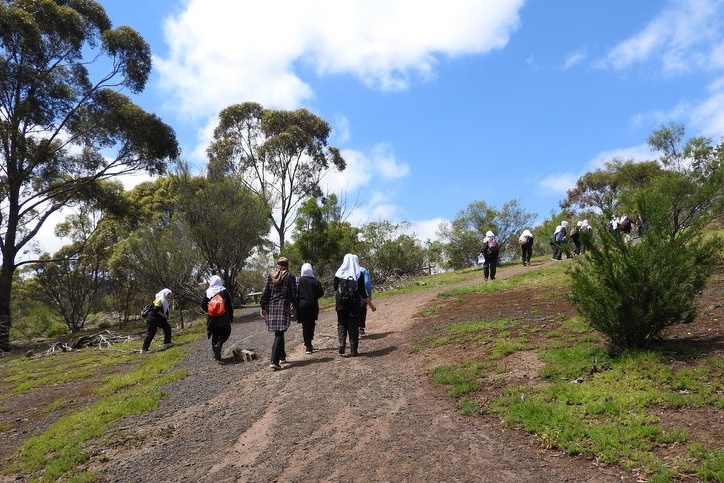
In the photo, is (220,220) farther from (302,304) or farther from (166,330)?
(302,304)

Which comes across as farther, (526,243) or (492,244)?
→ (526,243)

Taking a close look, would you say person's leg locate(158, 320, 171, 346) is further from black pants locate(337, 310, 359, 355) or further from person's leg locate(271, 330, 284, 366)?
black pants locate(337, 310, 359, 355)

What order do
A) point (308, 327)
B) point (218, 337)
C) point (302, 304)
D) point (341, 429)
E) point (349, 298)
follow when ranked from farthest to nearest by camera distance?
point (218, 337), point (308, 327), point (302, 304), point (349, 298), point (341, 429)

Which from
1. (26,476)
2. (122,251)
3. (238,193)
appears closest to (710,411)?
(26,476)

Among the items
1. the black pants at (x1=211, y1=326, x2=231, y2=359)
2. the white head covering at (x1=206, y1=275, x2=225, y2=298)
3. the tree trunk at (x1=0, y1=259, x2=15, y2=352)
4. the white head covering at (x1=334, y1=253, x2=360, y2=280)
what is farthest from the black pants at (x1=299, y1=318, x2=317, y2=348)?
the tree trunk at (x1=0, y1=259, x2=15, y2=352)

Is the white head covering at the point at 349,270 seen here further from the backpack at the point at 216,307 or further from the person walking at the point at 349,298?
the backpack at the point at 216,307

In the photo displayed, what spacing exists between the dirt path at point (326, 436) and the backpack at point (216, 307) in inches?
56.3

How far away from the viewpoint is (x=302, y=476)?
3984mm

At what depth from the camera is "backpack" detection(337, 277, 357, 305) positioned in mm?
7621

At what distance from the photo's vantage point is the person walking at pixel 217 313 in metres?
8.80

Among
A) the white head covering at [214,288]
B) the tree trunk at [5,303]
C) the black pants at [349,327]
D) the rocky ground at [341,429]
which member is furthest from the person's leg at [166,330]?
the tree trunk at [5,303]

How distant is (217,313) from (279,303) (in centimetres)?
168

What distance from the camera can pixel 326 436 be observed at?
473 centimetres

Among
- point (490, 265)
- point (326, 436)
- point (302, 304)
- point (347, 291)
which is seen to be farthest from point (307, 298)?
point (490, 265)
